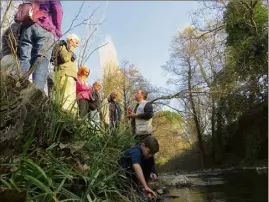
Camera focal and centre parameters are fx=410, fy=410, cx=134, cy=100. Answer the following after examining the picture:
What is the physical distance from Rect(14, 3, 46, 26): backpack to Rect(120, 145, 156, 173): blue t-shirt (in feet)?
6.18

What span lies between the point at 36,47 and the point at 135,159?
173 cm

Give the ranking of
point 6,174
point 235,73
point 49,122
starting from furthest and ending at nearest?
1. point 235,73
2. point 49,122
3. point 6,174

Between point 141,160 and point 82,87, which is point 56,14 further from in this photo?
point 141,160

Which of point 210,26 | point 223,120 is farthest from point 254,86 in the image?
point 223,120

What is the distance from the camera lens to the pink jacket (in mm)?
6399

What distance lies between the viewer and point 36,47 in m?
4.79

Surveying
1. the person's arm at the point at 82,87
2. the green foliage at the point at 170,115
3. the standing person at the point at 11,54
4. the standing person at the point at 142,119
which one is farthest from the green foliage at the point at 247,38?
the standing person at the point at 11,54

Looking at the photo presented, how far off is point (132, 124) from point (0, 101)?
4.57 metres

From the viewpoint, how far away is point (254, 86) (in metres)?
21.6

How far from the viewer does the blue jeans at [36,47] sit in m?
4.60

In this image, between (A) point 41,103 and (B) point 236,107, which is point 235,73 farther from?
(A) point 41,103

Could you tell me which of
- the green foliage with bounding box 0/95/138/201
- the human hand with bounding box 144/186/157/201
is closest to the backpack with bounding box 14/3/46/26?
the green foliage with bounding box 0/95/138/201

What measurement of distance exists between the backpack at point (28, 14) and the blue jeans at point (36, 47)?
8cm

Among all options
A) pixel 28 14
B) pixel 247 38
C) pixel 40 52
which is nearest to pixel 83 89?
pixel 40 52
